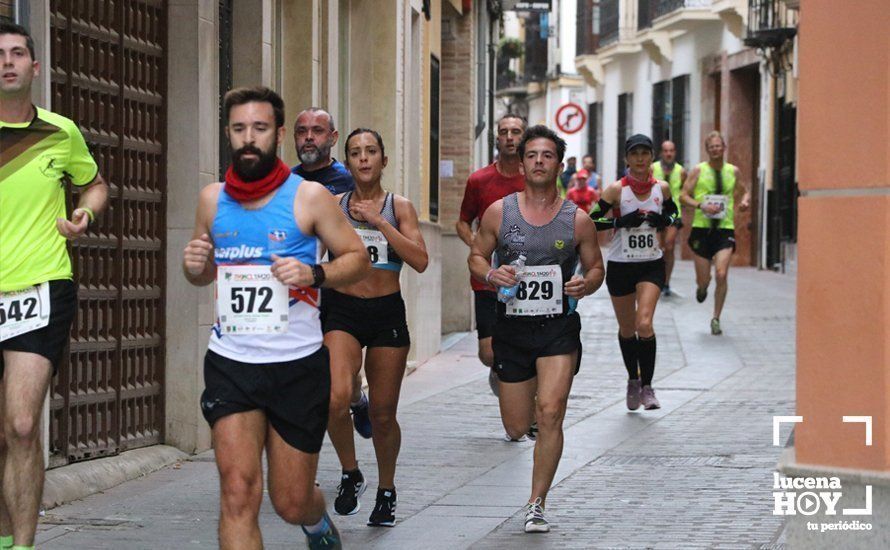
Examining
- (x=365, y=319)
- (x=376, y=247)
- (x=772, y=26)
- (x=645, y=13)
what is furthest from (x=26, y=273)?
(x=645, y=13)

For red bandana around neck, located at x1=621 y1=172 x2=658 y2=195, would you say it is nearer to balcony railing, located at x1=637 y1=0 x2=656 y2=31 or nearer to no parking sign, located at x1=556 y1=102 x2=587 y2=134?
no parking sign, located at x1=556 y1=102 x2=587 y2=134

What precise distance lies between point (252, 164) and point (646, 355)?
743 centimetres

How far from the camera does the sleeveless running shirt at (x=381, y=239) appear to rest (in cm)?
893

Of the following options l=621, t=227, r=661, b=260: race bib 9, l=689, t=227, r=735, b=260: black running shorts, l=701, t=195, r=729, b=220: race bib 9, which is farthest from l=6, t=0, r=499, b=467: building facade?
l=689, t=227, r=735, b=260: black running shorts

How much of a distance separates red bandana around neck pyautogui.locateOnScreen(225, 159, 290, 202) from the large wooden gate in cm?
340

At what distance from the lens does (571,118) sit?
107ft

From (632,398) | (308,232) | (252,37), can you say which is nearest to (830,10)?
(308,232)

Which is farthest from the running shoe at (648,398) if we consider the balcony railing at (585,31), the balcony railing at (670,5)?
the balcony railing at (585,31)

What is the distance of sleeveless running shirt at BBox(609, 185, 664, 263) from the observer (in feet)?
43.6

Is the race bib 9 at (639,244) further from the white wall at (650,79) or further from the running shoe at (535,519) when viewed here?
the white wall at (650,79)

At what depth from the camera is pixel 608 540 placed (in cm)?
811

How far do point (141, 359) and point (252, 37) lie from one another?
100 inches

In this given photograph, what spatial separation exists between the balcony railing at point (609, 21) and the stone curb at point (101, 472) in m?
39.0

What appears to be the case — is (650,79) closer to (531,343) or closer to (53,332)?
(531,343)
